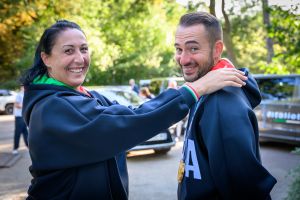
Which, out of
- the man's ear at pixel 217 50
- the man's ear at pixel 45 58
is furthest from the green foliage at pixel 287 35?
the man's ear at pixel 45 58

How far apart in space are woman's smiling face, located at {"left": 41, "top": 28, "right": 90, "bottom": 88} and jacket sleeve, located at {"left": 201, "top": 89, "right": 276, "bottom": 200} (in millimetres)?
859

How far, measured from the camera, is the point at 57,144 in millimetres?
1967

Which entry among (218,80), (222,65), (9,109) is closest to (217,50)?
(222,65)

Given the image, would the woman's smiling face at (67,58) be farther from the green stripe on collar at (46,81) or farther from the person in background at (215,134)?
the person in background at (215,134)

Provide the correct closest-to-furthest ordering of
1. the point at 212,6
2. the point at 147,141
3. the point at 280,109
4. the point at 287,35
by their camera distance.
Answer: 1. the point at 212,6
2. the point at 287,35
3. the point at 147,141
4. the point at 280,109

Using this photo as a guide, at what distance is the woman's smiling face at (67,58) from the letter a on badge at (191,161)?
77 centimetres

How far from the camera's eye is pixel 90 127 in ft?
6.32

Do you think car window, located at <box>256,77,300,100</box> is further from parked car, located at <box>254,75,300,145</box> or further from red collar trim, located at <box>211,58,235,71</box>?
red collar trim, located at <box>211,58,235,71</box>

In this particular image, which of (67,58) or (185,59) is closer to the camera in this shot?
(185,59)

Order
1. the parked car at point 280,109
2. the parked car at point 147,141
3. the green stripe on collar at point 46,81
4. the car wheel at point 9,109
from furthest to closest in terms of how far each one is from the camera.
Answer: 1. the car wheel at point 9,109
2. the parked car at point 280,109
3. the parked car at point 147,141
4. the green stripe on collar at point 46,81

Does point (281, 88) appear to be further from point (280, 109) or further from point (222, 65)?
point (222, 65)

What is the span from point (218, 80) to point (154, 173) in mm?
6211

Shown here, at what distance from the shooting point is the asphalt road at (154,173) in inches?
253

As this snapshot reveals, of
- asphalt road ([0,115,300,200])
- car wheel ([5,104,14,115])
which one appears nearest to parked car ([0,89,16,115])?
car wheel ([5,104,14,115])
